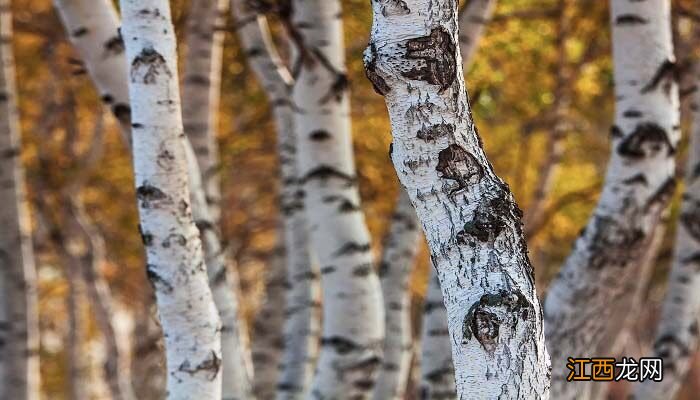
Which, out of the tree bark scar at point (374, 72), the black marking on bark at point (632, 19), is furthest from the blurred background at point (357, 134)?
the tree bark scar at point (374, 72)

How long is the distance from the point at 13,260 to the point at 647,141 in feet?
14.4

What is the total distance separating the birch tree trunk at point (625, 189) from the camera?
15.4ft

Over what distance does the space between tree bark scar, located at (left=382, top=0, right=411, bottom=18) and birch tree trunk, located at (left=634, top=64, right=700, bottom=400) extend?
3524 mm

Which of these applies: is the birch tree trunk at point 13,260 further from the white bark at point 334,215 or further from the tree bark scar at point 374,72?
the tree bark scar at point 374,72

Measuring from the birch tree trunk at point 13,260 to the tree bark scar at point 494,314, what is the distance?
4.91 m

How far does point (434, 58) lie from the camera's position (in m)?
2.69

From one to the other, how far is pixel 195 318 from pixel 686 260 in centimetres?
318

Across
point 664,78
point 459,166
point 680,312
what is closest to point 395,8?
point 459,166

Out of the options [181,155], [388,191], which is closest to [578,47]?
[388,191]

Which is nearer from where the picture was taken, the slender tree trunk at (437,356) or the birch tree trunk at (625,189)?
the birch tree trunk at (625,189)

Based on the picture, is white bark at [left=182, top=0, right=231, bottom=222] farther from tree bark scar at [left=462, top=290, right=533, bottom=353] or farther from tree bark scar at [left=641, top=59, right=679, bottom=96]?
tree bark scar at [left=462, top=290, right=533, bottom=353]

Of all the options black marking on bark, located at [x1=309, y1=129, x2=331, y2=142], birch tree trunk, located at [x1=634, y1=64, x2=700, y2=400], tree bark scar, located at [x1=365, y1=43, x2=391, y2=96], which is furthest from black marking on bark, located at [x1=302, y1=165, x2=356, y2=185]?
tree bark scar, located at [x1=365, y1=43, x2=391, y2=96]

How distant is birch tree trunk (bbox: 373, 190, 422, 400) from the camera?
6668 millimetres

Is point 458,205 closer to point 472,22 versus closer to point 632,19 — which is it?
point 632,19
